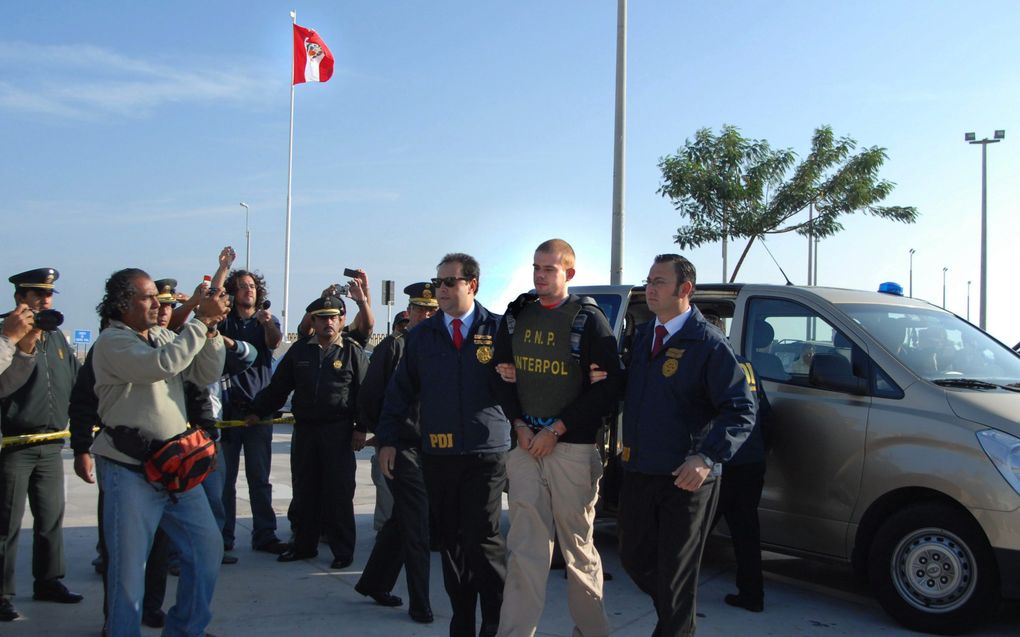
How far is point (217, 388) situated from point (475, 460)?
9.94ft

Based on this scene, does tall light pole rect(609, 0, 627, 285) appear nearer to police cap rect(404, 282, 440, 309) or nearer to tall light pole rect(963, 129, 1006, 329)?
police cap rect(404, 282, 440, 309)

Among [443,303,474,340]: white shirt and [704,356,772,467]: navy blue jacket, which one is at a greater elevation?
[443,303,474,340]: white shirt

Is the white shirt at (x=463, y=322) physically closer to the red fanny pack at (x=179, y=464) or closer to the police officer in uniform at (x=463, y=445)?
the police officer in uniform at (x=463, y=445)

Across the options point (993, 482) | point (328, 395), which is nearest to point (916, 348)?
Answer: point (993, 482)

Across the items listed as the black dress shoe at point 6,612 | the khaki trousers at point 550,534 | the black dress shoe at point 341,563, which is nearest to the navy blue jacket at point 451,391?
the khaki trousers at point 550,534

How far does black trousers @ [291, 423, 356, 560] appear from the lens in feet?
21.6

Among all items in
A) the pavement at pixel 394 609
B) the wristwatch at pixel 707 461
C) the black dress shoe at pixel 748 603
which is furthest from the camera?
the black dress shoe at pixel 748 603

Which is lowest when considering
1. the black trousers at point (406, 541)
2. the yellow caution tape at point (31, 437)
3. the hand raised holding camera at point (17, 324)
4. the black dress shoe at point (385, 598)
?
the black dress shoe at point (385, 598)

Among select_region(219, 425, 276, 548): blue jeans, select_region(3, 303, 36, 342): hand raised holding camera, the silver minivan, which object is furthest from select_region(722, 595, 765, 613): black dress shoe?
select_region(3, 303, 36, 342): hand raised holding camera

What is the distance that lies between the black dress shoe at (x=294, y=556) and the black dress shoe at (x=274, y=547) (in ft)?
0.31

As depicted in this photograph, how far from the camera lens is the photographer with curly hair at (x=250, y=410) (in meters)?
7.03

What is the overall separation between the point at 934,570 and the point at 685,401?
6.71ft

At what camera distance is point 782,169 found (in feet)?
47.4

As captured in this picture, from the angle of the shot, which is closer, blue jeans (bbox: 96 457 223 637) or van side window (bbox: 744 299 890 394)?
blue jeans (bbox: 96 457 223 637)
